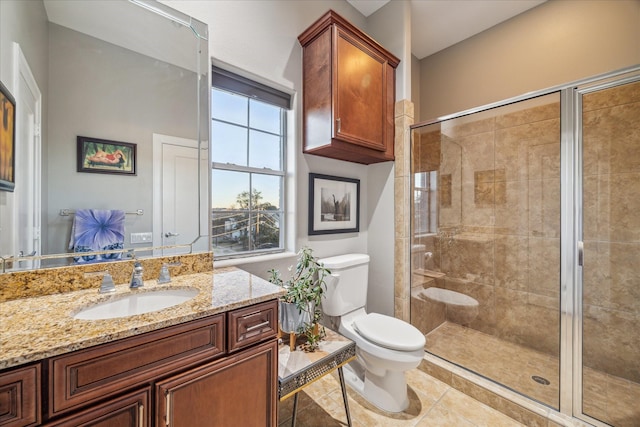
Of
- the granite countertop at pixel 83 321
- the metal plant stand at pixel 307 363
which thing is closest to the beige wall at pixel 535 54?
the metal plant stand at pixel 307 363

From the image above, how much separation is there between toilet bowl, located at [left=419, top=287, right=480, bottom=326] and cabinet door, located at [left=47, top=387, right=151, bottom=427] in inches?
80.4

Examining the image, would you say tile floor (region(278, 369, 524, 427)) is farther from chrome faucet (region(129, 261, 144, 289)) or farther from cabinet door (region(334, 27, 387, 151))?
cabinet door (region(334, 27, 387, 151))

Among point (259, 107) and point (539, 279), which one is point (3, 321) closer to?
point (259, 107)

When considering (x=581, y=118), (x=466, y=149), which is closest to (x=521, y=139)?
(x=466, y=149)

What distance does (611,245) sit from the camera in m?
1.70

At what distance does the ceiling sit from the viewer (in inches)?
86.5

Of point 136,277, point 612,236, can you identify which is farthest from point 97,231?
point 612,236

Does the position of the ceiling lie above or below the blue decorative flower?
above

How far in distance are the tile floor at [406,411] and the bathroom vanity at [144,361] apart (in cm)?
60

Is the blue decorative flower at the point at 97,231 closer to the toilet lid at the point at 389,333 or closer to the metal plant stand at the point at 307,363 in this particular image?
the metal plant stand at the point at 307,363

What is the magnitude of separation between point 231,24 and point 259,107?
48 centimetres

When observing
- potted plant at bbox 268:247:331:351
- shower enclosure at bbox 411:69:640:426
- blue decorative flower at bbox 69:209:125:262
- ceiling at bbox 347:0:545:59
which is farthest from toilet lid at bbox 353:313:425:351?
ceiling at bbox 347:0:545:59

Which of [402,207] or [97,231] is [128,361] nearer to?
[97,231]

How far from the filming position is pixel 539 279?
197 cm
